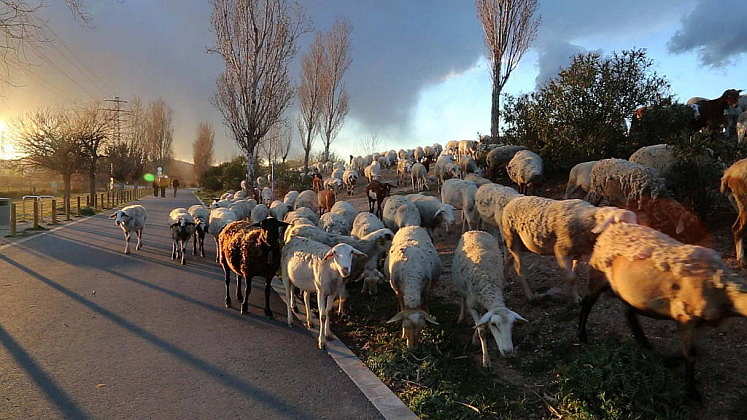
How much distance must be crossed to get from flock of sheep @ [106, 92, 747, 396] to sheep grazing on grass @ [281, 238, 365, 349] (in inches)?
0.8

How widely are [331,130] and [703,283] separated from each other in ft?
134

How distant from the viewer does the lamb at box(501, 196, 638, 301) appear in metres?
5.55

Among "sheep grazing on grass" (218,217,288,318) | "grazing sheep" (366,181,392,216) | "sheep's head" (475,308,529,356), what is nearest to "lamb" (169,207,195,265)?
"sheep grazing on grass" (218,217,288,318)

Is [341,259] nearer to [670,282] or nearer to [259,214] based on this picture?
[670,282]

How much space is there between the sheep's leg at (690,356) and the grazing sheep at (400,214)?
6422 millimetres

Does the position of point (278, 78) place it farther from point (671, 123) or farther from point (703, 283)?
point (703, 283)

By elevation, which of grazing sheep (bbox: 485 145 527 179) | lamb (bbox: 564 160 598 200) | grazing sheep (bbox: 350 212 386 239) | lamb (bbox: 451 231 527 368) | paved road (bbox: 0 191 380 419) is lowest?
paved road (bbox: 0 191 380 419)

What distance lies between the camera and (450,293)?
7.76 metres

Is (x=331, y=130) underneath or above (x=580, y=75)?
above

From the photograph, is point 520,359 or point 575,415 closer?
point 575,415

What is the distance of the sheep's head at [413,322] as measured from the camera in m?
5.37

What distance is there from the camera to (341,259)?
583cm

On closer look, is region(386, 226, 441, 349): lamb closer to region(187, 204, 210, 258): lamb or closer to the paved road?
the paved road

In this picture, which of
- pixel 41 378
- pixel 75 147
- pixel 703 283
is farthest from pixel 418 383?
pixel 75 147
